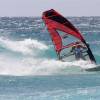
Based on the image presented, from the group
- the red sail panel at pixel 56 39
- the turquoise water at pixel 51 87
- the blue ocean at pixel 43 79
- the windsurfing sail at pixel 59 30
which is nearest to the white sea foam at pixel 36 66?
Result: the blue ocean at pixel 43 79

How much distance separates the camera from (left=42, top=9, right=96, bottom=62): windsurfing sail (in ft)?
123

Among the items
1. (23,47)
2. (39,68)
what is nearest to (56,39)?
(39,68)

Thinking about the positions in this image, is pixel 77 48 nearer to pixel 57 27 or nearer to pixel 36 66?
pixel 57 27

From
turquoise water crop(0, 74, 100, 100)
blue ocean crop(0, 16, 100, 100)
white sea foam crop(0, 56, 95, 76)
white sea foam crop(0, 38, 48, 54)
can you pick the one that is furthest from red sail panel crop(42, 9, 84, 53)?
white sea foam crop(0, 38, 48, 54)

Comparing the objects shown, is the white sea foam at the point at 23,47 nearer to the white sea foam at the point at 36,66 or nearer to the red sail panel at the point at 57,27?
the white sea foam at the point at 36,66

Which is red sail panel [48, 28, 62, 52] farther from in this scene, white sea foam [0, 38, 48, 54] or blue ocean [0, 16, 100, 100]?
white sea foam [0, 38, 48, 54]

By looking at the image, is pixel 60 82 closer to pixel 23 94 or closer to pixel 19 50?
pixel 23 94

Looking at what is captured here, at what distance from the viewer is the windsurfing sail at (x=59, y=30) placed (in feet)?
123

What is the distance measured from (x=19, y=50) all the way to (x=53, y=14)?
11174 millimetres

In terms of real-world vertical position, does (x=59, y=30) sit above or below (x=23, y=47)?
above

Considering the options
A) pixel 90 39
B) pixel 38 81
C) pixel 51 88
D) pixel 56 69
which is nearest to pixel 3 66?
pixel 56 69

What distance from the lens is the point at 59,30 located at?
3825 centimetres

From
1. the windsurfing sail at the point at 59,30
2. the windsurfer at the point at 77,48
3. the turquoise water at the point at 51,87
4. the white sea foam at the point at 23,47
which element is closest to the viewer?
the turquoise water at the point at 51,87

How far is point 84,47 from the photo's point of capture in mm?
37250
